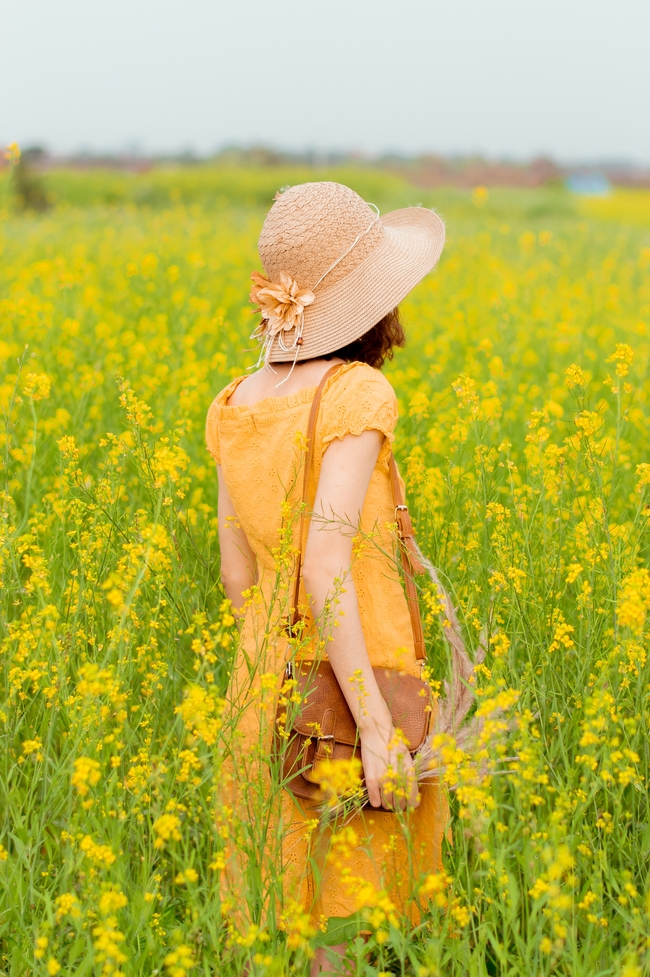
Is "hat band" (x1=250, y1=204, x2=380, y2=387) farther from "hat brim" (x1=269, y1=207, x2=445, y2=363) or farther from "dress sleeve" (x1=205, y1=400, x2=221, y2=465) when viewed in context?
"dress sleeve" (x1=205, y1=400, x2=221, y2=465)

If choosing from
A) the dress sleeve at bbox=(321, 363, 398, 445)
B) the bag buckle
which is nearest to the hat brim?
the dress sleeve at bbox=(321, 363, 398, 445)

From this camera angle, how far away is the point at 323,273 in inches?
68.6

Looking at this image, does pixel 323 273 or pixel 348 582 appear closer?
pixel 348 582

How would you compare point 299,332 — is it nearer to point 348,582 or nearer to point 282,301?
point 282,301

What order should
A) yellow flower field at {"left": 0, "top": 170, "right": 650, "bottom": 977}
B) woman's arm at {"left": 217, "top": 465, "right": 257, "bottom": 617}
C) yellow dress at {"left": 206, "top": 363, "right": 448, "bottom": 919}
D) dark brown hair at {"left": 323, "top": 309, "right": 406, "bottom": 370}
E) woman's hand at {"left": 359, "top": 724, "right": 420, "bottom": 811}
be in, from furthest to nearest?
woman's arm at {"left": 217, "top": 465, "right": 257, "bottom": 617} → dark brown hair at {"left": 323, "top": 309, "right": 406, "bottom": 370} → yellow dress at {"left": 206, "top": 363, "right": 448, "bottom": 919} → woman's hand at {"left": 359, "top": 724, "right": 420, "bottom": 811} → yellow flower field at {"left": 0, "top": 170, "right": 650, "bottom": 977}

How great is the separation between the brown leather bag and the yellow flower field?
0.37ft

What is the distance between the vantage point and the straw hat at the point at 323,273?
1716mm

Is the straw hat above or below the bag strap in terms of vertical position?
above

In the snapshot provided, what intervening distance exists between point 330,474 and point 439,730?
0.54 metres

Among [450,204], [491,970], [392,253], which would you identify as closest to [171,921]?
[491,970]

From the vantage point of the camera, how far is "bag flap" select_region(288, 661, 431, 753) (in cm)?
164

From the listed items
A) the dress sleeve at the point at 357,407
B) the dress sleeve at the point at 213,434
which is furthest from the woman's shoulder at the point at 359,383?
the dress sleeve at the point at 213,434

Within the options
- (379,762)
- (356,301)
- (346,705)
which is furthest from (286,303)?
(379,762)

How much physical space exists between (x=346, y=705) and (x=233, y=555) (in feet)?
1.66
